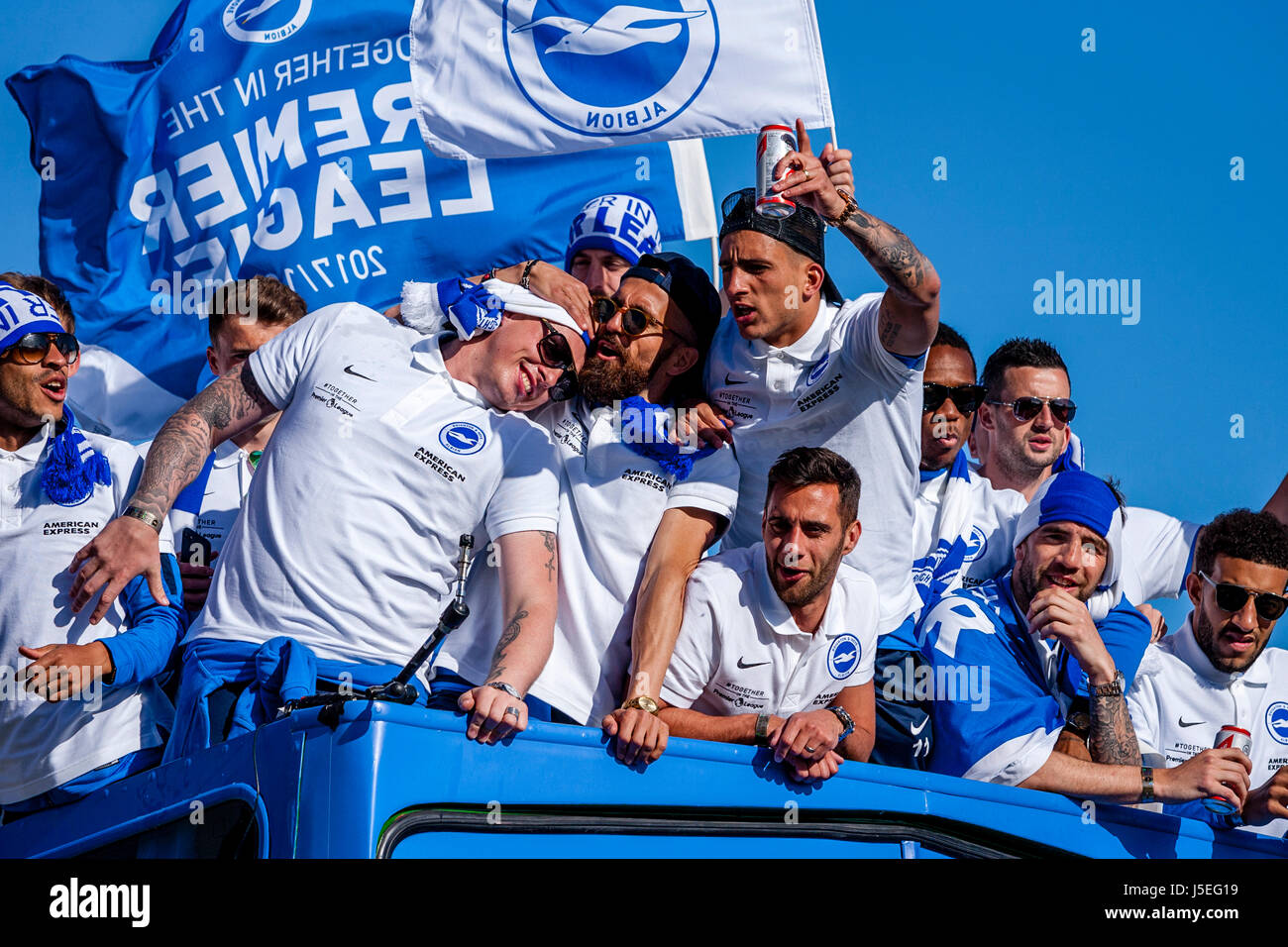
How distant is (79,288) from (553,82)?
9.85ft

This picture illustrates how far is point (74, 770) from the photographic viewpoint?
462 cm

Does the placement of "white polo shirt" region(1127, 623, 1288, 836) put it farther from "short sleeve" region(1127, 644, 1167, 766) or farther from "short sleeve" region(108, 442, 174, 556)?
"short sleeve" region(108, 442, 174, 556)

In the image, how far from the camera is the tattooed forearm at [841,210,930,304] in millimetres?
4547

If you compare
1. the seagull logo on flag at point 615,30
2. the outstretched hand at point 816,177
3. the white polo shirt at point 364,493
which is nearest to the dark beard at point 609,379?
the white polo shirt at point 364,493

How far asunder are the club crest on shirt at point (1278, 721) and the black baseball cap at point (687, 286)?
275 centimetres

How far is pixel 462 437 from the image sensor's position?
4730 millimetres

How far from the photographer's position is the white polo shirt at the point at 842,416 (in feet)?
16.2

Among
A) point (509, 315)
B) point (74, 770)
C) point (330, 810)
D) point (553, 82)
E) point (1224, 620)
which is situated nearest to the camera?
point (330, 810)

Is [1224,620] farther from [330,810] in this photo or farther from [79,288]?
[79,288]

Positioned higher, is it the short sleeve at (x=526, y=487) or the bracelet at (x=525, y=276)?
the bracelet at (x=525, y=276)

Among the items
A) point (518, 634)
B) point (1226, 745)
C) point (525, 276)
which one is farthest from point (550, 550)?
point (1226, 745)

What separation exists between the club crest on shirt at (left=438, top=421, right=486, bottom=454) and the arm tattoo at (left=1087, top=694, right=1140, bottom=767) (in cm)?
230

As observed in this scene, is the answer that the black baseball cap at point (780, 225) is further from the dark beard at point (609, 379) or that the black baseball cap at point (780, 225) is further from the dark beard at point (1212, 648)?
the dark beard at point (1212, 648)

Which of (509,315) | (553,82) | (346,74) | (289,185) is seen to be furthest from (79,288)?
(509,315)
